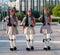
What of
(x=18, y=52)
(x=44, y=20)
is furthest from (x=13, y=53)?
(x=44, y=20)

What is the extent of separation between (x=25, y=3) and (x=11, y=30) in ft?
364

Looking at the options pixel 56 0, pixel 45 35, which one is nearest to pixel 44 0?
pixel 56 0

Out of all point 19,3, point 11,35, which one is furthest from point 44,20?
point 19,3

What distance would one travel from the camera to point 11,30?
13.6 m

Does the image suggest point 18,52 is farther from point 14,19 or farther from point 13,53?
point 14,19

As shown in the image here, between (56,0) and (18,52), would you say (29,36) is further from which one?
(56,0)

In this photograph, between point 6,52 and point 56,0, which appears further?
point 56,0

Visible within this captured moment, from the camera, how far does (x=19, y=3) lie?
385ft

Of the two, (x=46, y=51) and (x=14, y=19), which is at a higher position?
(x=14, y=19)

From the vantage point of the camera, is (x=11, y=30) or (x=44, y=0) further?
(x=44, y=0)

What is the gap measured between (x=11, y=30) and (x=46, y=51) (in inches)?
68.3

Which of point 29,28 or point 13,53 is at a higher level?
point 29,28

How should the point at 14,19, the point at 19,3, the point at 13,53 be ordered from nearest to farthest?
the point at 13,53 → the point at 14,19 → the point at 19,3

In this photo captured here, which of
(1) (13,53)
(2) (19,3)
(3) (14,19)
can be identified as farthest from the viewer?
(2) (19,3)
